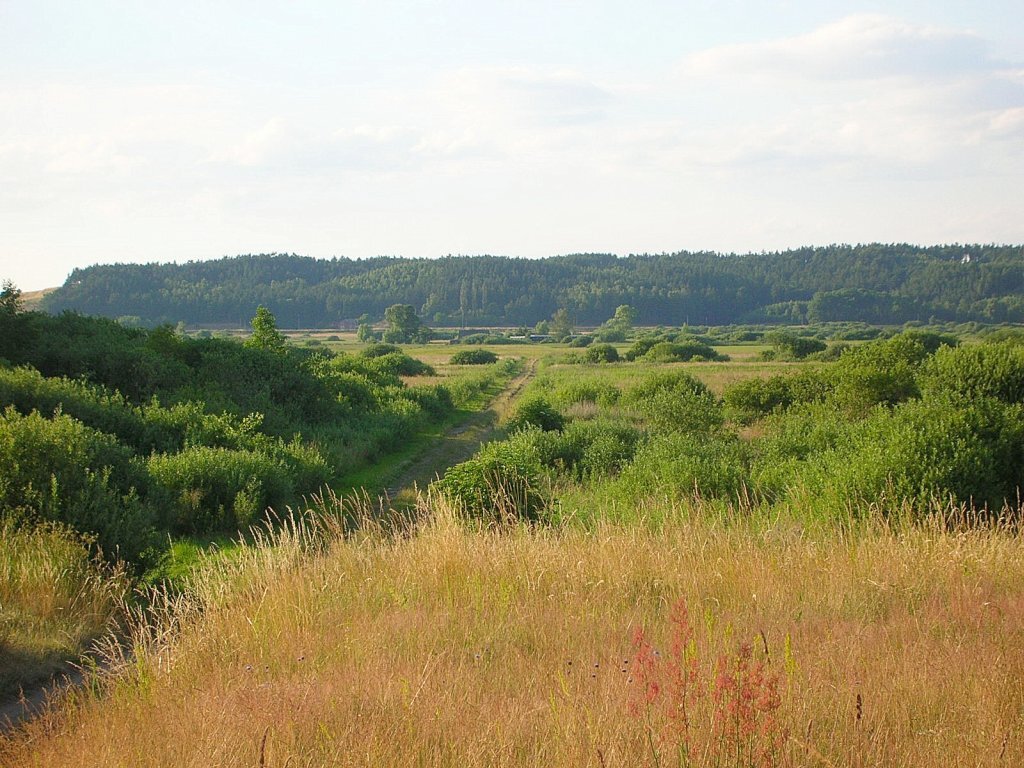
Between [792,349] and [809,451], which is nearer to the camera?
[809,451]

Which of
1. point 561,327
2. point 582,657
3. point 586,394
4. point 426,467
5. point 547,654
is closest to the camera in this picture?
point 582,657

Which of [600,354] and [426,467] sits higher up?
[600,354]

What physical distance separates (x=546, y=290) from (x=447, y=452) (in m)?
147

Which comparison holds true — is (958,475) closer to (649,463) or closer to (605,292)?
(649,463)

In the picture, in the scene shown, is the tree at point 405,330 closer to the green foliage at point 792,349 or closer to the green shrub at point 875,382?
the green foliage at point 792,349

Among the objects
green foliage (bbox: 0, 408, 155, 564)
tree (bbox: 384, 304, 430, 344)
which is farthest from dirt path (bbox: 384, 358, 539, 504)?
tree (bbox: 384, 304, 430, 344)

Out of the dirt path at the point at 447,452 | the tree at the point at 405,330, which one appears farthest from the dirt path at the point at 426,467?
the tree at the point at 405,330

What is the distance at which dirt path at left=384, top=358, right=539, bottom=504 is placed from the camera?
1814 cm

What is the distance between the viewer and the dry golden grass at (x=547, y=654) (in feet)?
14.1

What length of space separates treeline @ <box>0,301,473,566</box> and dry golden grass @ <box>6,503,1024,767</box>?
3.26 m

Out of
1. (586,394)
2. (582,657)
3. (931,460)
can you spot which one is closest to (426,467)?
(931,460)

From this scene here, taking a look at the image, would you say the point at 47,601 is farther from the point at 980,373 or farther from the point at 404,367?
the point at 404,367

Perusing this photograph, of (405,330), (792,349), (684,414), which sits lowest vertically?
(684,414)

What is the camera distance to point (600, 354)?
2653 inches
